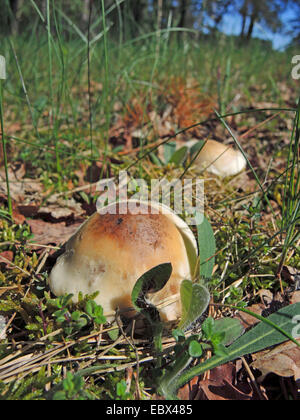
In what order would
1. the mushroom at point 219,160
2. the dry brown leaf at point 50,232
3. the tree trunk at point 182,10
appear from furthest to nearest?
1. the tree trunk at point 182,10
2. the mushroom at point 219,160
3. the dry brown leaf at point 50,232

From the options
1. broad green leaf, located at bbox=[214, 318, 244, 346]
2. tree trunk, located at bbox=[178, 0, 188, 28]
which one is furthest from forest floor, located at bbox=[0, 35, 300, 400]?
tree trunk, located at bbox=[178, 0, 188, 28]

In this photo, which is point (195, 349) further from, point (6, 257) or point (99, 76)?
point (99, 76)

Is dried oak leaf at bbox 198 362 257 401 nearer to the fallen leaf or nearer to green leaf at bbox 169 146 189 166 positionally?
the fallen leaf

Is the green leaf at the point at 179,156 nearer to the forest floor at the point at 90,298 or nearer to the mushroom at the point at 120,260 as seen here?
the forest floor at the point at 90,298

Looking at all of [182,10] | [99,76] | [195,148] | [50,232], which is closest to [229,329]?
[50,232]

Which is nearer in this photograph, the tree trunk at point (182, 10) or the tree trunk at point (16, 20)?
the tree trunk at point (16, 20)

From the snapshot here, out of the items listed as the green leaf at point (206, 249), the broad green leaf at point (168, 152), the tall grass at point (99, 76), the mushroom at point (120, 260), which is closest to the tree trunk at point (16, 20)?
the tall grass at point (99, 76)
